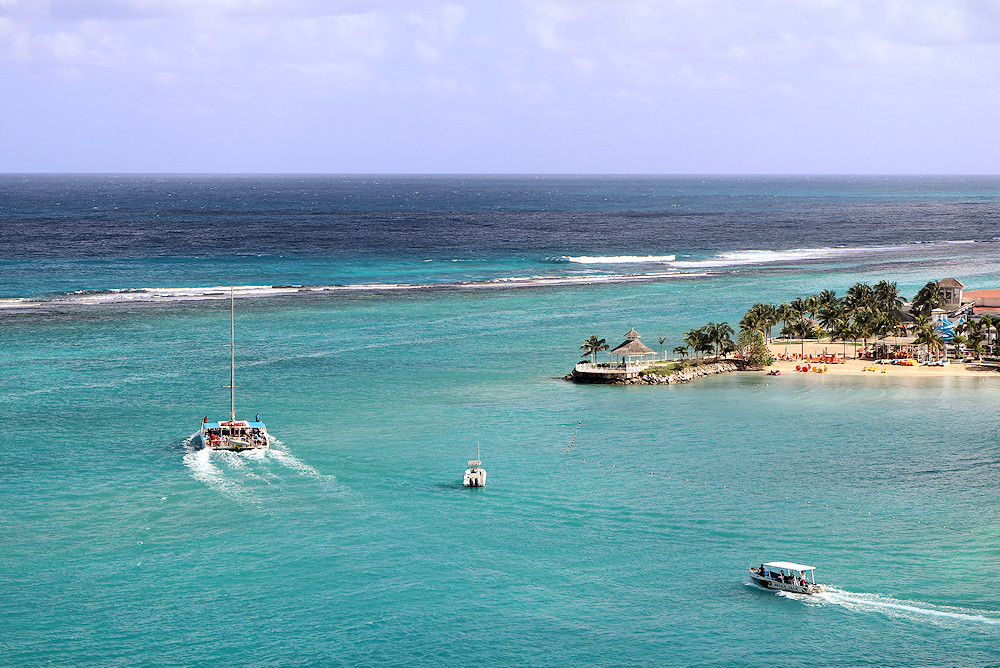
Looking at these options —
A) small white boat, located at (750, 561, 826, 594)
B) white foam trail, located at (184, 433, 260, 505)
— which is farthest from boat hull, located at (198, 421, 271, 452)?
small white boat, located at (750, 561, 826, 594)

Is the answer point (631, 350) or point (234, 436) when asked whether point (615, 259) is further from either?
point (234, 436)

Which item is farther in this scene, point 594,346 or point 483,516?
point 594,346

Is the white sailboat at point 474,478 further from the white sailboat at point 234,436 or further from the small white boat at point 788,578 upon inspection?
the small white boat at point 788,578

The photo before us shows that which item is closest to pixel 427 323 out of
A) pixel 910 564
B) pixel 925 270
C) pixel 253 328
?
pixel 253 328

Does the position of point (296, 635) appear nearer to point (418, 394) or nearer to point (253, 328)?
point (418, 394)

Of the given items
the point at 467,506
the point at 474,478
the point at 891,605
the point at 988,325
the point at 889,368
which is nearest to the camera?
the point at 891,605

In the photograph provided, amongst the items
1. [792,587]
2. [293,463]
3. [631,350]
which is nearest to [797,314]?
[631,350]
